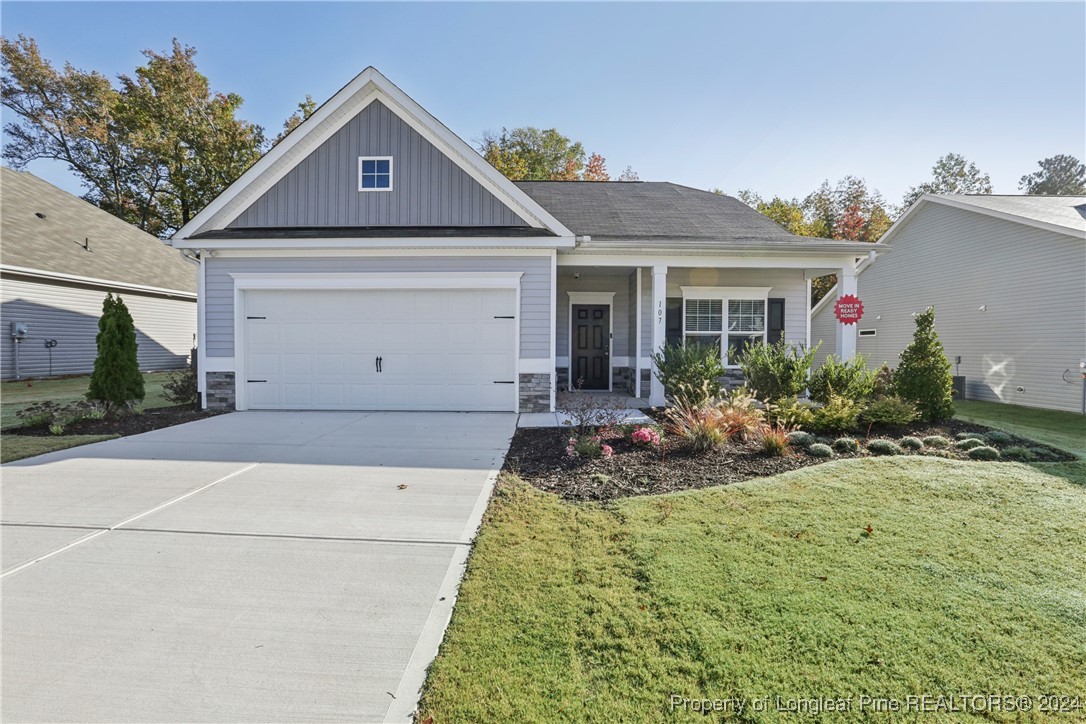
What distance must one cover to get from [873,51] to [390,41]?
9163 millimetres

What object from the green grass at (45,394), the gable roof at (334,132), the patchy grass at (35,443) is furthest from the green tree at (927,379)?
the green grass at (45,394)

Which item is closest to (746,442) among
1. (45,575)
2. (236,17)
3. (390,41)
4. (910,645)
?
(910,645)

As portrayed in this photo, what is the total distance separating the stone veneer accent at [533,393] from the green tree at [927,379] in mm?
5938

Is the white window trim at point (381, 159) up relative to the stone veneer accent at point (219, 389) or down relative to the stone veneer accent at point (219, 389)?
up

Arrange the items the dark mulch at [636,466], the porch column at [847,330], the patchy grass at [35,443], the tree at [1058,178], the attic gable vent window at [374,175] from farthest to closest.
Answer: the tree at [1058,178]
the porch column at [847,330]
the attic gable vent window at [374,175]
the patchy grass at [35,443]
the dark mulch at [636,466]

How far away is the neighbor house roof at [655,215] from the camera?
938 cm

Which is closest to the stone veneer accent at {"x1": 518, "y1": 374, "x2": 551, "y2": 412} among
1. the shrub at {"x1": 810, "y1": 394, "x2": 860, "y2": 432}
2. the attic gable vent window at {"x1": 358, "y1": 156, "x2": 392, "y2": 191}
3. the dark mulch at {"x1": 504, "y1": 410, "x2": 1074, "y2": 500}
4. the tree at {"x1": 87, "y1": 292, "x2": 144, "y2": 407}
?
the dark mulch at {"x1": 504, "y1": 410, "x2": 1074, "y2": 500}

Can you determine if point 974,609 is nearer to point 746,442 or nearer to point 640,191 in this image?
point 746,442

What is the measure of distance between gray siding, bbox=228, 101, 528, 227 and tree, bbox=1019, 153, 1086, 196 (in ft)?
167

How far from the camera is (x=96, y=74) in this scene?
906 inches

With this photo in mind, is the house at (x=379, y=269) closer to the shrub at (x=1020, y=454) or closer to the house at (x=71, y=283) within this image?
the shrub at (x=1020, y=454)

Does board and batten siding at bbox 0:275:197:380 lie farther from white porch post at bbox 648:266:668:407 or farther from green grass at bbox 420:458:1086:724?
green grass at bbox 420:458:1086:724

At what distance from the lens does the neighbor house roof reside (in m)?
9.38

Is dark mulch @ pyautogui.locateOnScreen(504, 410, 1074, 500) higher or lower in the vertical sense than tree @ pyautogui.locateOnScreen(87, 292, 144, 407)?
lower
